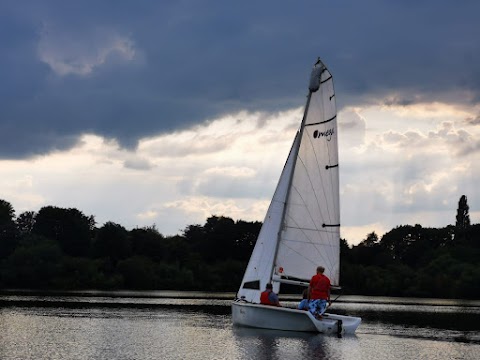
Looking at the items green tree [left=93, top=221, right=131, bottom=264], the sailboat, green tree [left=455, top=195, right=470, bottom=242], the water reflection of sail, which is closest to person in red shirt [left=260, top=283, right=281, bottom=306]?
the sailboat

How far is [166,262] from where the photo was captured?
127312mm

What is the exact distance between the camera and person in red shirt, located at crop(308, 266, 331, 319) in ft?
127

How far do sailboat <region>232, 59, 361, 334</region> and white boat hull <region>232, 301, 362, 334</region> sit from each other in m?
1.18

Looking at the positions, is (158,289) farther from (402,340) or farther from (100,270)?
(402,340)

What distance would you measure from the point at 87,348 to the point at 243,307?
34.8 feet

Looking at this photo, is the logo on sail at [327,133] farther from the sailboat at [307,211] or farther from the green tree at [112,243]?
the green tree at [112,243]

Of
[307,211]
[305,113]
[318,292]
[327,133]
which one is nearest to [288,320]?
[318,292]

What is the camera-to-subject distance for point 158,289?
114 metres

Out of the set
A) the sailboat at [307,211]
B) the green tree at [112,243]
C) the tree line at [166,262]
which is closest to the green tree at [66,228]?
the tree line at [166,262]

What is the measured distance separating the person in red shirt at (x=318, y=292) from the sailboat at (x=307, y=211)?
2874 mm

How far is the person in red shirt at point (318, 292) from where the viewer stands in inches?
1523

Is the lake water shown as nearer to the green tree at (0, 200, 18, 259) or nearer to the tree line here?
the tree line

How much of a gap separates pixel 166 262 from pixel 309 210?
284ft

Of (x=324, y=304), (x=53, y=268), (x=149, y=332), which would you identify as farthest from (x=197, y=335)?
(x=53, y=268)
